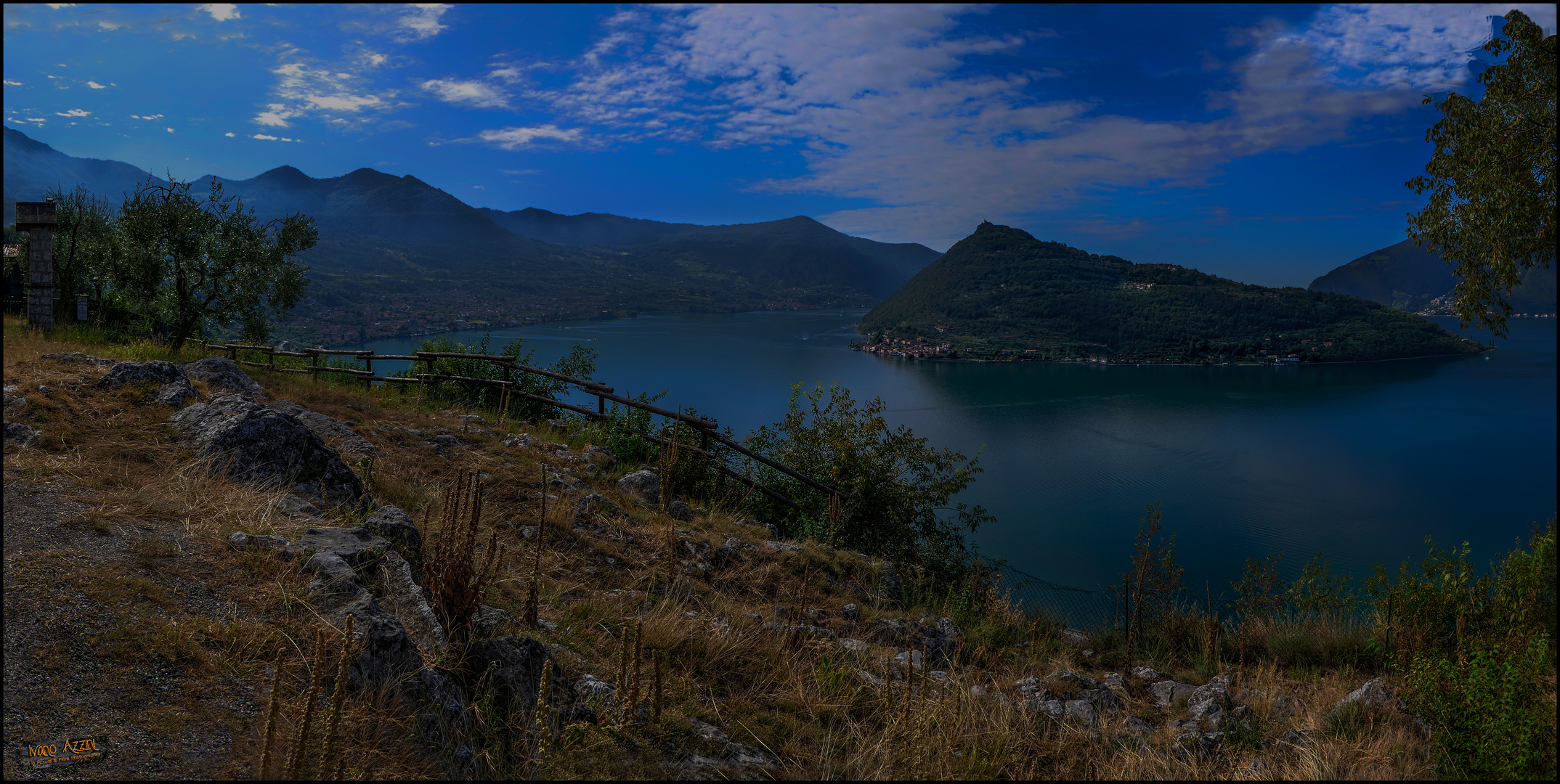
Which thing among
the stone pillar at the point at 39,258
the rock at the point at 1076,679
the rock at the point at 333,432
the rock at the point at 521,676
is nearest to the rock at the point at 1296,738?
the rock at the point at 1076,679

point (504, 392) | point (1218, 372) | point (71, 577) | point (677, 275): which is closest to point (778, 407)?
point (504, 392)

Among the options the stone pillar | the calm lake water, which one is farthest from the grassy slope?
the stone pillar

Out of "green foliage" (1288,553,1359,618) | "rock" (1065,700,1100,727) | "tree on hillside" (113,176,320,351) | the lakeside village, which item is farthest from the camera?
the lakeside village

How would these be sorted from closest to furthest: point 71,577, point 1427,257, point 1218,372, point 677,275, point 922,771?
point 71,577
point 922,771
point 1427,257
point 1218,372
point 677,275

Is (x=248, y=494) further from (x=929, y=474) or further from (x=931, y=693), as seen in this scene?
(x=929, y=474)

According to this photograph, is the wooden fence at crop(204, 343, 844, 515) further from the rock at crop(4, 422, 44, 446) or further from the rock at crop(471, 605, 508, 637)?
the rock at crop(4, 422, 44, 446)

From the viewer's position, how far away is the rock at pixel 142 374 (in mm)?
5625

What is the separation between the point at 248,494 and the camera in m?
4.25

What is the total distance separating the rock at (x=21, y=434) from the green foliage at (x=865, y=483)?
7.21 m

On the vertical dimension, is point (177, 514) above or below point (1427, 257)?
below

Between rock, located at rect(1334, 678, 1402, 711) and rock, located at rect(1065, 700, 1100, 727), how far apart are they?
1589 millimetres

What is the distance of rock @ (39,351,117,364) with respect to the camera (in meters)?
6.56

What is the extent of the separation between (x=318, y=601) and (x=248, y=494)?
1.65 m

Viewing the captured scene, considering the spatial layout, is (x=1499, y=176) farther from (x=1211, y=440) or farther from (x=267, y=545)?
(x=1211, y=440)
